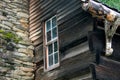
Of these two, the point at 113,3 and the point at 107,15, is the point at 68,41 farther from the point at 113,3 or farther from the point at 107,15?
the point at 113,3

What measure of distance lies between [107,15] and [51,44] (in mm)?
2755

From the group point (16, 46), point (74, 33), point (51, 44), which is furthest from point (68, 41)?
point (16, 46)

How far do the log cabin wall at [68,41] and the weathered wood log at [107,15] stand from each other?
0.50m

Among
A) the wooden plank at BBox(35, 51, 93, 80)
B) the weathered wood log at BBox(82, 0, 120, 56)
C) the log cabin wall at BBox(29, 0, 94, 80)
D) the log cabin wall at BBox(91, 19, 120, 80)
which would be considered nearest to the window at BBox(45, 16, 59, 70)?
the log cabin wall at BBox(29, 0, 94, 80)

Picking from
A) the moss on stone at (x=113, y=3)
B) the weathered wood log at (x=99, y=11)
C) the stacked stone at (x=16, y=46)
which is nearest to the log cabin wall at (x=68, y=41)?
the stacked stone at (x=16, y=46)

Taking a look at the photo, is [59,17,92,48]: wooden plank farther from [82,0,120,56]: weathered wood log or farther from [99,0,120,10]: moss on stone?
[99,0,120,10]: moss on stone

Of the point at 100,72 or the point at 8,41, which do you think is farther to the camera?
the point at 8,41

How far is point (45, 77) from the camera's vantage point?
8539 millimetres

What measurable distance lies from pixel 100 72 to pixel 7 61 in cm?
321

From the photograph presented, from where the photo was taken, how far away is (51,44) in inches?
351

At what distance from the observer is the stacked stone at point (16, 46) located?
8.90 metres

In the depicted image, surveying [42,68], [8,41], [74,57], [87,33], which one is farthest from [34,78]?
[87,33]

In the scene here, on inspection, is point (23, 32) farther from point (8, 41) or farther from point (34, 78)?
point (34, 78)

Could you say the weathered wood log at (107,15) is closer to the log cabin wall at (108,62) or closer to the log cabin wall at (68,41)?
the log cabin wall at (108,62)
